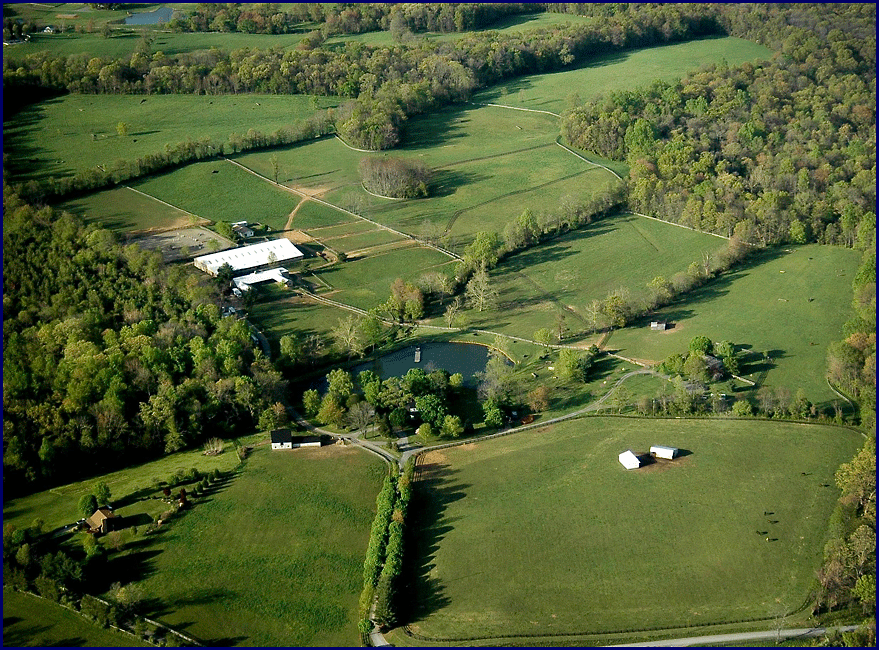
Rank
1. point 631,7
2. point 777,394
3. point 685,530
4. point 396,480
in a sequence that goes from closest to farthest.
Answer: point 685,530 → point 396,480 → point 777,394 → point 631,7

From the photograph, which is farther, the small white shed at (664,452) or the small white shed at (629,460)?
the small white shed at (664,452)

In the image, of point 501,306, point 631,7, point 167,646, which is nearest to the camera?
point 167,646

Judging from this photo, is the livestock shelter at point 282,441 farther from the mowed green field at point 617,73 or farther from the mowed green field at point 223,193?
the mowed green field at point 617,73

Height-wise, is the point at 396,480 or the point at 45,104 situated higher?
the point at 45,104

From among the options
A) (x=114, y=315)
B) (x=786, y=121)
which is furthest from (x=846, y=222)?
(x=114, y=315)

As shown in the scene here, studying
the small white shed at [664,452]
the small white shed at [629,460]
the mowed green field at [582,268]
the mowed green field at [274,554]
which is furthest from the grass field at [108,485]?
the small white shed at [664,452]

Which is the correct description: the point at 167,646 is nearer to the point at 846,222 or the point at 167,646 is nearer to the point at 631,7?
the point at 846,222

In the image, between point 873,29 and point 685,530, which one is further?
point 873,29
